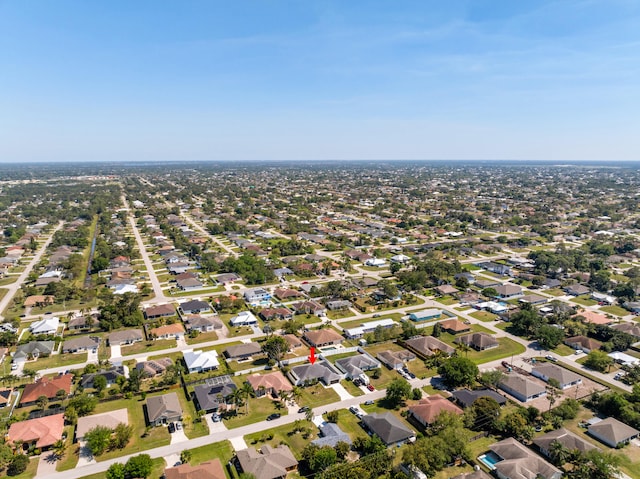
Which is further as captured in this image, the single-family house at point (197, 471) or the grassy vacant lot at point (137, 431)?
the grassy vacant lot at point (137, 431)

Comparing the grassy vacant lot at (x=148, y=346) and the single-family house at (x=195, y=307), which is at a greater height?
the single-family house at (x=195, y=307)

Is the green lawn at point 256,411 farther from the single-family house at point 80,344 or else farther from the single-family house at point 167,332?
the single-family house at point 80,344

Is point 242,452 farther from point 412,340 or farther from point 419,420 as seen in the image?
point 412,340

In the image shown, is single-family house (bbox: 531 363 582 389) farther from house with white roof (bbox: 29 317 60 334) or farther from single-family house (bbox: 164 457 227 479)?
Answer: house with white roof (bbox: 29 317 60 334)

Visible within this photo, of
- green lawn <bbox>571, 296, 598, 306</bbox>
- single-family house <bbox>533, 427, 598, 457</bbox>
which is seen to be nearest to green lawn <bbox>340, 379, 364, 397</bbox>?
single-family house <bbox>533, 427, 598, 457</bbox>

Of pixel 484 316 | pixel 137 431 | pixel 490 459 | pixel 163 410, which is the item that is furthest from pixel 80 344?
pixel 484 316

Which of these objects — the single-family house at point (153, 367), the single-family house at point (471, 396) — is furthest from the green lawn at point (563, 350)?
the single-family house at point (153, 367)
